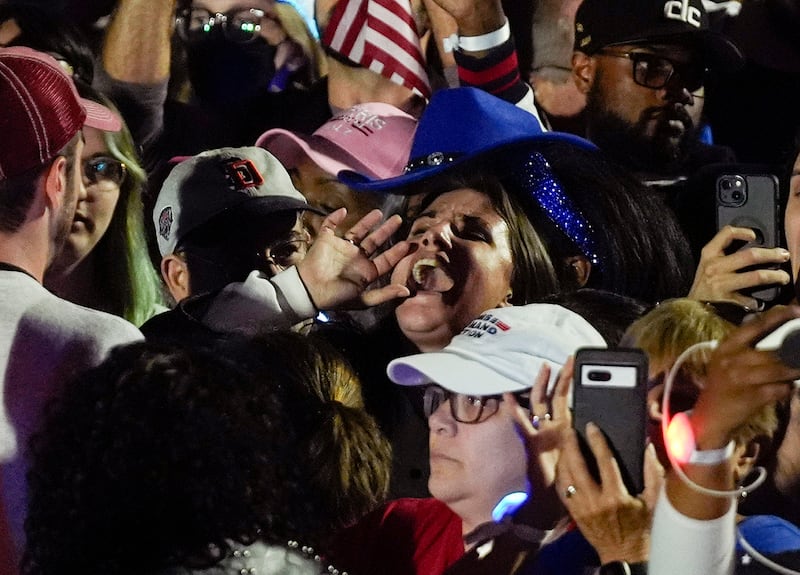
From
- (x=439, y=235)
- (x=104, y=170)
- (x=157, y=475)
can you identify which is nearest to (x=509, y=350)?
(x=439, y=235)

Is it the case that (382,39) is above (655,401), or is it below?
above

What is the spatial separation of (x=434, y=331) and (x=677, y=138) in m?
0.39

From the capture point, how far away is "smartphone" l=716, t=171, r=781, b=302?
1.52 m

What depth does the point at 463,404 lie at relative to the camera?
5.00ft

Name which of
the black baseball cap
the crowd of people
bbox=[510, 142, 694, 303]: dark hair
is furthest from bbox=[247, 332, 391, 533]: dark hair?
the black baseball cap

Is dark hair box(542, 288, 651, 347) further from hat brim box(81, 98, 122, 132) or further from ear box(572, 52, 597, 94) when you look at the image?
hat brim box(81, 98, 122, 132)

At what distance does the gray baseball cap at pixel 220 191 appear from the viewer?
1.69 metres

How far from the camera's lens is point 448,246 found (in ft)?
5.22

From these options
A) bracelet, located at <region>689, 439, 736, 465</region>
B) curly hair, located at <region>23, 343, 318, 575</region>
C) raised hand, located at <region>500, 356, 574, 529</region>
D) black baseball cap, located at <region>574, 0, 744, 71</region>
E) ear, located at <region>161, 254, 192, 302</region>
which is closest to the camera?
curly hair, located at <region>23, 343, 318, 575</region>

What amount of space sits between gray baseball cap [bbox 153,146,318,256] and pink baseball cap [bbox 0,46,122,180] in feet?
0.47

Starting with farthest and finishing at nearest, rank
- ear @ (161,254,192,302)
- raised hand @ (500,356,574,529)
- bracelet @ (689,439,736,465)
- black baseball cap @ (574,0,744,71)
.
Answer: ear @ (161,254,192,302)
black baseball cap @ (574,0,744,71)
raised hand @ (500,356,574,529)
bracelet @ (689,439,736,465)

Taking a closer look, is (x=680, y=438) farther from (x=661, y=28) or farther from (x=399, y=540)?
(x=661, y=28)

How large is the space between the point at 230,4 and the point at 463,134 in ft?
1.35

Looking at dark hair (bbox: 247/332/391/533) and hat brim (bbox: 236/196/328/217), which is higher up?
hat brim (bbox: 236/196/328/217)
